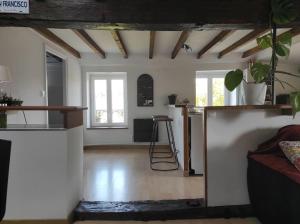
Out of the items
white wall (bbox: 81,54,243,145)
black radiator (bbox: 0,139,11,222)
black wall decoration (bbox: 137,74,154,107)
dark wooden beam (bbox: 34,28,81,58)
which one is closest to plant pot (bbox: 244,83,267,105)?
black radiator (bbox: 0,139,11,222)

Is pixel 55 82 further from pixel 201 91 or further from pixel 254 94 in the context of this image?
pixel 254 94

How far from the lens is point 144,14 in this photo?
6.85ft

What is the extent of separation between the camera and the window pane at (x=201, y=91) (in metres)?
6.55

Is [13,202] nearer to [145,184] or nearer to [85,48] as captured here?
[145,184]

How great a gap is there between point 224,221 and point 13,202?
75.1 inches

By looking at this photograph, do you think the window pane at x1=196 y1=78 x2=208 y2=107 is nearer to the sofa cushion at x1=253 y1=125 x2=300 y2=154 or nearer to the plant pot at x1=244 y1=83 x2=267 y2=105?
the plant pot at x1=244 y1=83 x2=267 y2=105

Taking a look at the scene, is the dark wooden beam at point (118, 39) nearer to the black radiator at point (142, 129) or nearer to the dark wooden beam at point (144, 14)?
the black radiator at point (142, 129)

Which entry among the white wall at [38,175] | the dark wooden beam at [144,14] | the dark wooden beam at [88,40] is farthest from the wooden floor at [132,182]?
the dark wooden beam at [88,40]

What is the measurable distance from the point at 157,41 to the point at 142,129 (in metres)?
2.25

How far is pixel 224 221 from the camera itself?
240cm

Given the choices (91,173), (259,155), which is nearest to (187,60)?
(91,173)

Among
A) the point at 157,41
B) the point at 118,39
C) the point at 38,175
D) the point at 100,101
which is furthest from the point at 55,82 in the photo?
the point at 38,175

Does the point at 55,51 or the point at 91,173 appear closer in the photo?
the point at 91,173

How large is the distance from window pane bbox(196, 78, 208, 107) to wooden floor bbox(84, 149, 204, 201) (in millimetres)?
2347
